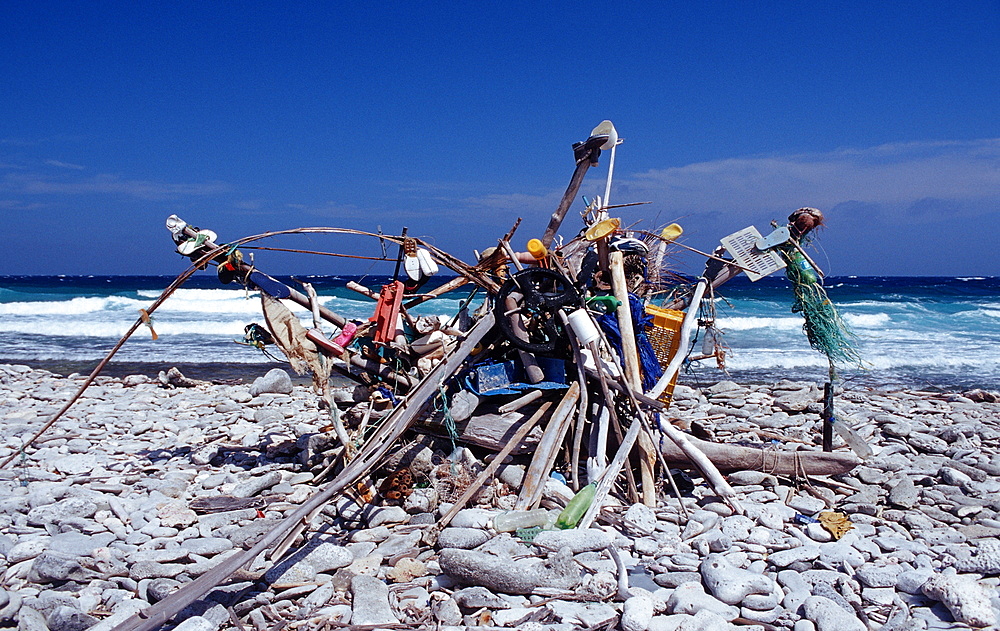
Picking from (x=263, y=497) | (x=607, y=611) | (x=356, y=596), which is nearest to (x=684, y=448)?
(x=607, y=611)

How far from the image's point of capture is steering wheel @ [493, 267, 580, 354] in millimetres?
5492

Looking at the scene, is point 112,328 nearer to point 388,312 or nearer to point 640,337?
point 388,312

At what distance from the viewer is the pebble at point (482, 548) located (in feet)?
12.5

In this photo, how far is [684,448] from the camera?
567cm

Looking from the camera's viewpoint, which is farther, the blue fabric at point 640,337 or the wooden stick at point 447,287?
the wooden stick at point 447,287

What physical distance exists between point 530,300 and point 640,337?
1.08 metres

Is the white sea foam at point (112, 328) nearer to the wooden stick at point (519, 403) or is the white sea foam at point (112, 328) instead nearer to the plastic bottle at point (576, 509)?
the wooden stick at point (519, 403)

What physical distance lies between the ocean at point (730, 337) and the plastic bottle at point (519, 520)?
244cm

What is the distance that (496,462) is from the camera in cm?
534

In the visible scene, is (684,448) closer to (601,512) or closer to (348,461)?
(601,512)

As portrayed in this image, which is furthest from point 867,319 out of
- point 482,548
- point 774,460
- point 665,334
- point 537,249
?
point 482,548

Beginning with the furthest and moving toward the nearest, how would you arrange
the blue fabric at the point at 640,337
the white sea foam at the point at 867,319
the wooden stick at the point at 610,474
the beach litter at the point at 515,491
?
the white sea foam at the point at 867,319 < the blue fabric at the point at 640,337 < the wooden stick at the point at 610,474 < the beach litter at the point at 515,491

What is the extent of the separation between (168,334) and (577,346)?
21.3 metres

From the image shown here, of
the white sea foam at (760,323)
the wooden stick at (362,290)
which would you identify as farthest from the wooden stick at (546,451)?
the white sea foam at (760,323)
